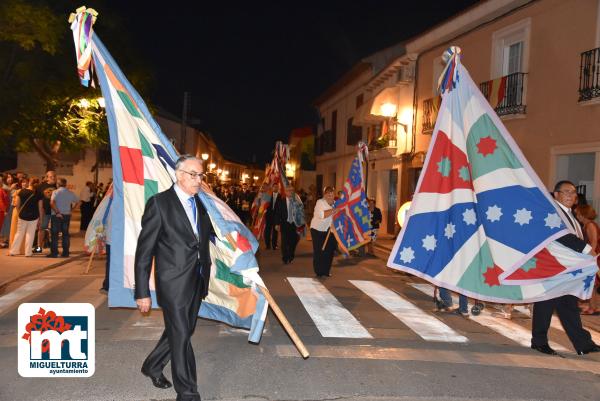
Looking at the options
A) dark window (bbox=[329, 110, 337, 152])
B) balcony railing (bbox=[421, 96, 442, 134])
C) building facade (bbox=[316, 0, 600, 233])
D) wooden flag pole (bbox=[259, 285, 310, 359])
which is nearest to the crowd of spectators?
wooden flag pole (bbox=[259, 285, 310, 359])

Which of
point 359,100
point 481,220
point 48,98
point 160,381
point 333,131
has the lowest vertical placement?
point 160,381

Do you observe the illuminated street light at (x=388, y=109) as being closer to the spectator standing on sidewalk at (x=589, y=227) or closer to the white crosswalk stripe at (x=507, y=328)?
the spectator standing on sidewalk at (x=589, y=227)

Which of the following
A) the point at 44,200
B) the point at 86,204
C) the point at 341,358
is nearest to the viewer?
the point at 341,358

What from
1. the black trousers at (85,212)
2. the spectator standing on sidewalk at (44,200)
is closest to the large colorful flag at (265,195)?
the spectator standing on sidewalk at (44,200)

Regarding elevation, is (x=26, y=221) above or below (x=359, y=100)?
below

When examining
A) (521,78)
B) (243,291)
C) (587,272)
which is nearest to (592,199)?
(521,78)

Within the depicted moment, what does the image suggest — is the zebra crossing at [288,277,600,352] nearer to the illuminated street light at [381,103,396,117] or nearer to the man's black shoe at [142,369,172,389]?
the man's black shoe at [142,369,172,389]

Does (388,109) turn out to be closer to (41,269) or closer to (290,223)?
(290,223)

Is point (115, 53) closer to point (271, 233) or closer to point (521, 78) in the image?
point (271, 233)

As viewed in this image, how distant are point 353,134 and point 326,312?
23483 millimetres

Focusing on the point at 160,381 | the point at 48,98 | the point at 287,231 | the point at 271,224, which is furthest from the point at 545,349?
the point at 48,98

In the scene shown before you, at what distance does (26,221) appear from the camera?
1231 cm

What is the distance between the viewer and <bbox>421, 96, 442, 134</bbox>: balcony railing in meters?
19.3

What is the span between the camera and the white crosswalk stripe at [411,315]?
6.72 meters
